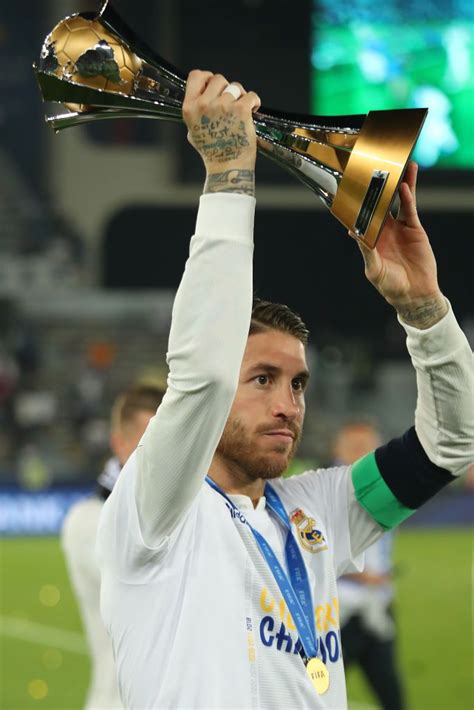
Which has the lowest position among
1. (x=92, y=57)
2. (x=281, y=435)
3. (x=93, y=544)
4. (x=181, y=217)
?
(x=181, y=217)

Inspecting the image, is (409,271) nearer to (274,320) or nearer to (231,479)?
(274,320)

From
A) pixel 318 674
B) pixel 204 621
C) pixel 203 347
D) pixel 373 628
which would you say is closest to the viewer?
pixel 203 347

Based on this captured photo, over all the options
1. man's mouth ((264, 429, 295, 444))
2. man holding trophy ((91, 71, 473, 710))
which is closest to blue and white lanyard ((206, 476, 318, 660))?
man holding trophy ((91, 71, 473, 710))

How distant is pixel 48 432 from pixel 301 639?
51.6ft

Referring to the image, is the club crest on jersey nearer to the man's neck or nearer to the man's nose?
the man's neck

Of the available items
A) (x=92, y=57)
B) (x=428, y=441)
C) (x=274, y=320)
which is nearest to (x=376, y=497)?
(x=428, y=441)

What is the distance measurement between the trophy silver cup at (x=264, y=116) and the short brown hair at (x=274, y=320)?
1.49ft

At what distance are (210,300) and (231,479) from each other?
Result: 0.59m

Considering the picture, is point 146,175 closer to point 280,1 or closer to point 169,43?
point 169,43

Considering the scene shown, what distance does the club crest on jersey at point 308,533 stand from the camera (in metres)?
2.44

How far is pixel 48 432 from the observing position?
58.2 ft

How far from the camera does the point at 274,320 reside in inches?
95.8

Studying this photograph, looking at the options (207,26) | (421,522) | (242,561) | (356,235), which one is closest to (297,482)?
(242,561)

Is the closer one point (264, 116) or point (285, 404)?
point (264, 116)
